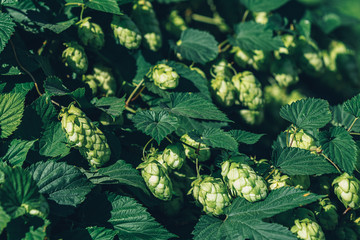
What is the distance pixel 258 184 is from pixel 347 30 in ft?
Result: 8.38

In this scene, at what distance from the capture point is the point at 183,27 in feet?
7.43

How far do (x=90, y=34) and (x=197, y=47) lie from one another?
22.4 inches

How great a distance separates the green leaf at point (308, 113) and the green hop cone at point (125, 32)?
0.76 metres

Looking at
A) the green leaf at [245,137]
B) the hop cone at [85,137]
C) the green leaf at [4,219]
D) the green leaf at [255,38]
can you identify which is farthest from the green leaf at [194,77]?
the green leaf at [4,219]

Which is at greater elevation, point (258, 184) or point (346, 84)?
point (258, 184)

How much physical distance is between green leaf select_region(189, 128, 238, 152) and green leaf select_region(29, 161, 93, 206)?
0.45 meters

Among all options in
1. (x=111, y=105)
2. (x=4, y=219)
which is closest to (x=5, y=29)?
(x=111, y=105)

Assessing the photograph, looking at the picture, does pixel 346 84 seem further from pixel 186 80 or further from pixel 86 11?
pixel 86 11

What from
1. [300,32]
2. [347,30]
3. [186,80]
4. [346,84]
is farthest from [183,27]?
[347,30]

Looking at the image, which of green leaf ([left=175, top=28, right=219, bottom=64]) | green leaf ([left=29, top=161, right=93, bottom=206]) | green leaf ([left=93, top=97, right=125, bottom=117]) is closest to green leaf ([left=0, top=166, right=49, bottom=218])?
green leaf ([left=29, top=161, right=93, bottom=206])

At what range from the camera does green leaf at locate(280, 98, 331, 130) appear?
1.56m

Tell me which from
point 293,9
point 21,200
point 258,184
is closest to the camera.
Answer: point 21,200

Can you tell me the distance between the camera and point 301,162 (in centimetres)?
150

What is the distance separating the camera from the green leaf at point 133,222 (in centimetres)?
136
